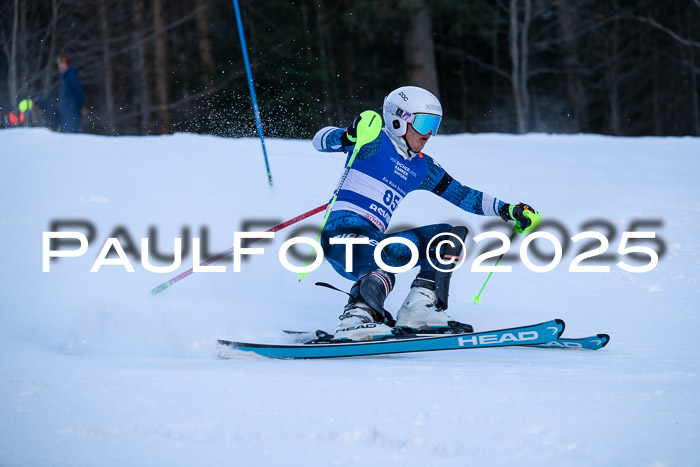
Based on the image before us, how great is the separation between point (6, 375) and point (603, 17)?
870 inches

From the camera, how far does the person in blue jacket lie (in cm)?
1109

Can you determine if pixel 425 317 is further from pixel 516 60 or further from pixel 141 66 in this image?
pixel 141 66

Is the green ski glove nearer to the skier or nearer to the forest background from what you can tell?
the skier

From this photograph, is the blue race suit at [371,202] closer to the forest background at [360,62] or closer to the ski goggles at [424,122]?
the ski goggles at [424,122]

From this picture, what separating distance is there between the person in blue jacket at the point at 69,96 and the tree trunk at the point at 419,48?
709 centimetres

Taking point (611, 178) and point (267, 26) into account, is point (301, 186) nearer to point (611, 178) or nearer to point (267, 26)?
point (611, 178)

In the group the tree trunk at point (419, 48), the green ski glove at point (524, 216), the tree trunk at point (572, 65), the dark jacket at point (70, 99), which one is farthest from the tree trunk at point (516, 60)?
the green ski glove at point (524, 216)

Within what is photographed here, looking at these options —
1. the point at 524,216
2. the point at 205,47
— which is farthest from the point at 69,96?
the point at 205,47

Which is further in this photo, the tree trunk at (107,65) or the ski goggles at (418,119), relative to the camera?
the tree trunk at (107,65)

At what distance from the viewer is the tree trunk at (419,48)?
16.1m

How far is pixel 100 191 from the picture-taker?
657 centimetres

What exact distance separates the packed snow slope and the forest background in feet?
23.9

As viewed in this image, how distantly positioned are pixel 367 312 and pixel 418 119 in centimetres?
111

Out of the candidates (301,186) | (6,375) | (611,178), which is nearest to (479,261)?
(301,186)
